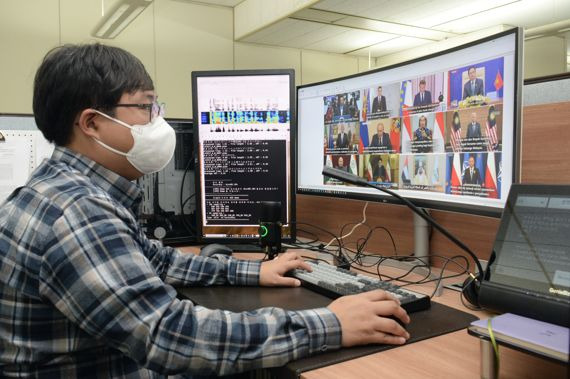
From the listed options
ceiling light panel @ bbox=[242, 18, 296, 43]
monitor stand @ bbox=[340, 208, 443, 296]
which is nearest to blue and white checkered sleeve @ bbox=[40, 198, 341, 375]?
monitor stand @ bbox=[340, 208, 443, 296]

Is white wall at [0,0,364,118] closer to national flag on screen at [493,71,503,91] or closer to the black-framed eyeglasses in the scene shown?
the black-framed eyeglasses

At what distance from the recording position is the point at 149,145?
90 centimetres

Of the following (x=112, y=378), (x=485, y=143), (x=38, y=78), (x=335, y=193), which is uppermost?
(x=38, y=78)

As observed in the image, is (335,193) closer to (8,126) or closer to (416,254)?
(416,254)

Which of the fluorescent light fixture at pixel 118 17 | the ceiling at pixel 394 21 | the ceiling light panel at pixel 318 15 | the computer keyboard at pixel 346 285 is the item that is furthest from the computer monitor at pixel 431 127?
the ceiling light panel at pixel 318 15

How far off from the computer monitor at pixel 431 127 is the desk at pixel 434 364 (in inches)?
13.7

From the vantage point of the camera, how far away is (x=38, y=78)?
0.79 m

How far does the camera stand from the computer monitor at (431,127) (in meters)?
0.91

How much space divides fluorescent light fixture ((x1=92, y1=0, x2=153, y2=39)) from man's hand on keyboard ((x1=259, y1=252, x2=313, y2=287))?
86.0 inches

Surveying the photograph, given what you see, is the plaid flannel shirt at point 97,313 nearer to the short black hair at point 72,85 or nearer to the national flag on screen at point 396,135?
the short black hair at point 72,85

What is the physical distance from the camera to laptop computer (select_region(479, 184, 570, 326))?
1.98ft

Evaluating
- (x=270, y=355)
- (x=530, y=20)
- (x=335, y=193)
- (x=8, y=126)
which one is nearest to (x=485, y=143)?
(x=335, y=193)

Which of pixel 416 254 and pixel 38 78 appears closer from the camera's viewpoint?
pixel 38 78

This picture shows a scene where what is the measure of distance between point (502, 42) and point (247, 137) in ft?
2.65
